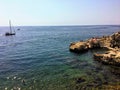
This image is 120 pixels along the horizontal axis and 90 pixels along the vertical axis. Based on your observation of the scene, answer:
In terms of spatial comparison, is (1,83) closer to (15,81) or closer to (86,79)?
(15,81)

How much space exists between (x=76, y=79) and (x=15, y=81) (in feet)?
31.8

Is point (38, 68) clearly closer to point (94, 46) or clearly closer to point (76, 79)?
point (76, 79)

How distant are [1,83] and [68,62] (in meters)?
16.6

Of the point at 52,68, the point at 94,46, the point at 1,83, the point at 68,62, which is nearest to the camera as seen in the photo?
the point at 1,83

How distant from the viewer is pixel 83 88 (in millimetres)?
24125

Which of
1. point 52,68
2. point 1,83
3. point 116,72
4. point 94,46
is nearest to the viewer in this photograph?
point 1,83

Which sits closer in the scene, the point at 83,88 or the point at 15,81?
the point at 83,88

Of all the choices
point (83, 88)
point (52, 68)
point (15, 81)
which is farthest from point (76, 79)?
point (15, 81)

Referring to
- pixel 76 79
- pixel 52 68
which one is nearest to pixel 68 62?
pixel 52 68

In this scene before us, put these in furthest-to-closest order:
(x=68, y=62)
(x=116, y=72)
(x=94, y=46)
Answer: (x=94, y=46) < (x=68, y=62) < (x=116, y=72)

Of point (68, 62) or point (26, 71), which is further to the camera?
point (68, 62)

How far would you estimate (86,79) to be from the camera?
27484 mm

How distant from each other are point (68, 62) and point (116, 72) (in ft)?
37.3

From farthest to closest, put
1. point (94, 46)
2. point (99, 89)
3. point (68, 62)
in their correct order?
point (94, 46) → point (68, 62) → point (99, 89)
